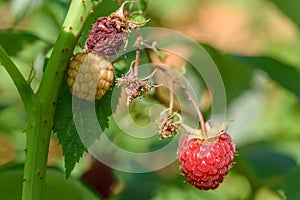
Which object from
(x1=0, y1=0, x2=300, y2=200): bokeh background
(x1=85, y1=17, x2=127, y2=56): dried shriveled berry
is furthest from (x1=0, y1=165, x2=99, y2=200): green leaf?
(x1=85, y1=17, x2=127, y2=56): dried shriveled berry

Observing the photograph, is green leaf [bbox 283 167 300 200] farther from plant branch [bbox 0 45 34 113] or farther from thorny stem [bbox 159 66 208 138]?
plant branch [bbox 0 45 34 113]

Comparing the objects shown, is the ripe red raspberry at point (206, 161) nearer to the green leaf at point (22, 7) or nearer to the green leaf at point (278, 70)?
the green leaf at point (278, 70)

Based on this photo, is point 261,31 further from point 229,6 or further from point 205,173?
point 205,173

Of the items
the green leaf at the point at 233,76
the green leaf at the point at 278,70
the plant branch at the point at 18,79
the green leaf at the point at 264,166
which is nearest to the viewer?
the plant branch at the point at 18,79

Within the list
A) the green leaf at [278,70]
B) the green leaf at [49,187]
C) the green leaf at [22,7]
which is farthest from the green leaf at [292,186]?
the green leaf at [22,7]

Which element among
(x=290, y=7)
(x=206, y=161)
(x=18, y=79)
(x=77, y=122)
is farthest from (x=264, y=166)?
(x=18, y=79)
